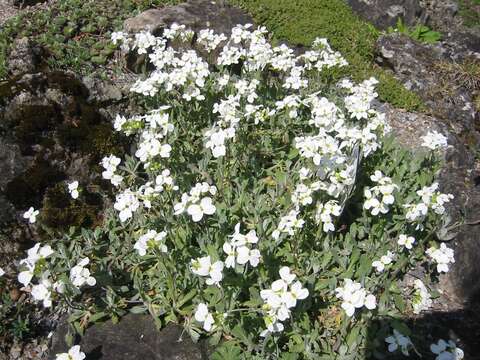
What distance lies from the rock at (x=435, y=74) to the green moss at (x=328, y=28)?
0.29m

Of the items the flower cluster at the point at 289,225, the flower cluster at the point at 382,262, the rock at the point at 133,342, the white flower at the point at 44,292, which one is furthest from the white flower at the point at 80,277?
the flower cluster at the point at 382,262

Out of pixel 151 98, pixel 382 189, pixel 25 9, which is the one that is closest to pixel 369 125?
pixel 382 189

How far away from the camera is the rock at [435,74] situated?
646cm

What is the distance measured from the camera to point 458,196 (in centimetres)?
475

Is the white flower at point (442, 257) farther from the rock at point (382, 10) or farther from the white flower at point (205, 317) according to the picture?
the rock at point (382, 10)

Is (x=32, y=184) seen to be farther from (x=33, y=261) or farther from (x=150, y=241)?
(x=150, y=241)

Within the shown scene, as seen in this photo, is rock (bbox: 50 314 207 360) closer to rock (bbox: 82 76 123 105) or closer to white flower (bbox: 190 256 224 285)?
white flower (bbox: 190 256 224 285)

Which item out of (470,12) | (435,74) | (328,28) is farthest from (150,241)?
(470,12)

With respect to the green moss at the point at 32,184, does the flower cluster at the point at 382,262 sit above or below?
above

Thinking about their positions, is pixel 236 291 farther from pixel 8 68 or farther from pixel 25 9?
pixel 25 9

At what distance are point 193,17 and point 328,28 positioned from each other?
228 cm

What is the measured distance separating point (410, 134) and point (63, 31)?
5512mm

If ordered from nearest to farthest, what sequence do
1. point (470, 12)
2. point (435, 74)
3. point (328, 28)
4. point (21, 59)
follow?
1. point (21, 59)
2. point (435, 74)
3. point (328, 28)
4. point (470, 12)

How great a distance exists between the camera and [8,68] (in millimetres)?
6031
